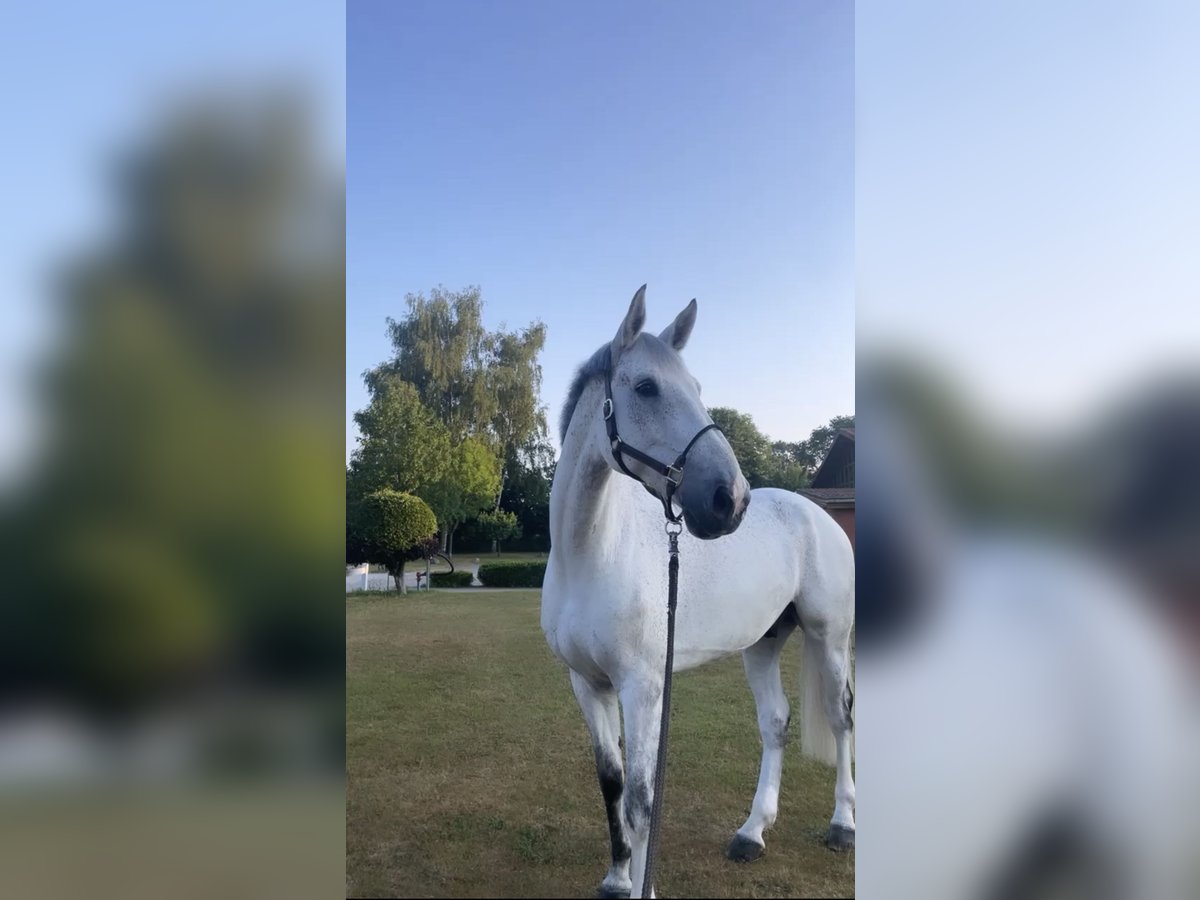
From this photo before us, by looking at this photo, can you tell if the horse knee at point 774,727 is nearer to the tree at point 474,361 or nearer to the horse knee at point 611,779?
the horse knee at point 611,779

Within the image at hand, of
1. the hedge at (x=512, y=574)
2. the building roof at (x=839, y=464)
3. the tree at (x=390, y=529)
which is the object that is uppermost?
the building roof at (x=839, y=464)

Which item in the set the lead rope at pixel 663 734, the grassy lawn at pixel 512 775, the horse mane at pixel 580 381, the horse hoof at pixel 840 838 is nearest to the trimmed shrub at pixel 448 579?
the grassy lawn at pixel 512 775

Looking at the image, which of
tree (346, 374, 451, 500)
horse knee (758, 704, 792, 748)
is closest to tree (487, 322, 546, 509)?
tree (346, 374, 451, 500)

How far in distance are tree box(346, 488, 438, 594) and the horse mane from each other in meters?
0.69

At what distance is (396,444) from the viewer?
265cm

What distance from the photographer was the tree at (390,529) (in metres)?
2.67

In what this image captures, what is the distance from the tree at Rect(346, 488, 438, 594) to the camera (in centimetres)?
267

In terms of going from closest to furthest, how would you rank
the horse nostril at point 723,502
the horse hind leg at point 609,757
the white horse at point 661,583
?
the horse nostril at point 723,502 → the white horse at point 661,583 → the horse hind leg at point 609,757

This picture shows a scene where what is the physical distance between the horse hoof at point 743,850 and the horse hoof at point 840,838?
237 mm

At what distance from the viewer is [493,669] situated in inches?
106
